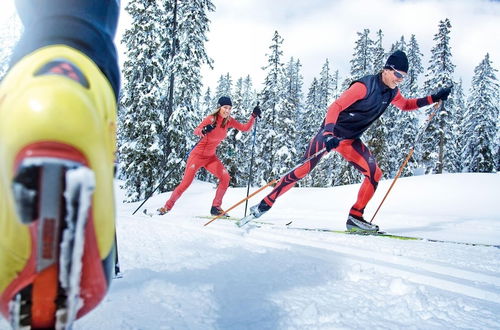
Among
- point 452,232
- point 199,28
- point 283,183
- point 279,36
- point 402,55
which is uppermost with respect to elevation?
point 279,36

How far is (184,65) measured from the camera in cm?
2069

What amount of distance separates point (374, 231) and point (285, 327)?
3.74 metres

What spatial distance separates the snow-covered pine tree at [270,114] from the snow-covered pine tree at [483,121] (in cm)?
2370

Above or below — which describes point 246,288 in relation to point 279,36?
below

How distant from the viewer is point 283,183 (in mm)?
5109

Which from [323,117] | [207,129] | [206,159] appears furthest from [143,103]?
[323,117]

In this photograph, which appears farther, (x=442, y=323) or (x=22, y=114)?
(x=442, y=323)

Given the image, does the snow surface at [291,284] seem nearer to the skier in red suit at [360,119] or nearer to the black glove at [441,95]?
the skier in red suit at [360,119]

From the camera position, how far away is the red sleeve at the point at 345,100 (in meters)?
4.52

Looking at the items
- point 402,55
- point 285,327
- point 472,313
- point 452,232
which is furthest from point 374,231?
point 285,327

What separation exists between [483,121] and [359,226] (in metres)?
42.4

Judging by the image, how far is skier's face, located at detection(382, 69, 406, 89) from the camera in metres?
4.60

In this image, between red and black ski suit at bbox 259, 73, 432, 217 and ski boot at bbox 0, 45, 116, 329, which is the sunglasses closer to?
red and black ski suit at bbox 259, 73, 432, 217

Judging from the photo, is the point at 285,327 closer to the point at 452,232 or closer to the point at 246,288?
the point at 246,288
